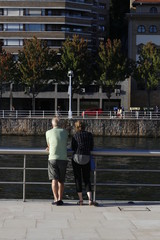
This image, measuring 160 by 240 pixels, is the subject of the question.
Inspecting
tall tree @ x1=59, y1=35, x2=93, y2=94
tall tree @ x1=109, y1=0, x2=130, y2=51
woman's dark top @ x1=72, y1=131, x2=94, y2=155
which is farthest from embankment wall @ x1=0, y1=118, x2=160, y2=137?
woman's dark top @ x1=72, y1=131, x2=94, y2=155

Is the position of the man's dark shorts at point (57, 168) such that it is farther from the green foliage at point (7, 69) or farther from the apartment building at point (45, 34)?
the apartment building at point (45, 34)

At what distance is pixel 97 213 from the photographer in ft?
33.2

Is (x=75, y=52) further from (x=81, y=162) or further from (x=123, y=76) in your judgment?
(x=81, y=162)

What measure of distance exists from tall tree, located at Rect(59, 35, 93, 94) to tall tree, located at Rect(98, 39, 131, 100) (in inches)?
72.0

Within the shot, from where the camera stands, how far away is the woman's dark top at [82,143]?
425 inches

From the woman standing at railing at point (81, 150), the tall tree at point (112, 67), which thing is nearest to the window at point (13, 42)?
the tall tree at point (112, 67)

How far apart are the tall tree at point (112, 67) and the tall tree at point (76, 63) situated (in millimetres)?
1829

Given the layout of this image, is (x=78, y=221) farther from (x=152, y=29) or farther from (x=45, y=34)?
(x=152, y=29)

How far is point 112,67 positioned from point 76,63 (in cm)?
491

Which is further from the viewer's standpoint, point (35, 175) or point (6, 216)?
point (35, 175)

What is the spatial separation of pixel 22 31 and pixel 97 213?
7300 cm

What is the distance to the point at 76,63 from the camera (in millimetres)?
71500

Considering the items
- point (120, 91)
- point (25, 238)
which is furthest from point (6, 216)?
point (120, 91)

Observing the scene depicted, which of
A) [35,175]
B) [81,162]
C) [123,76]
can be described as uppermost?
[123,76]
